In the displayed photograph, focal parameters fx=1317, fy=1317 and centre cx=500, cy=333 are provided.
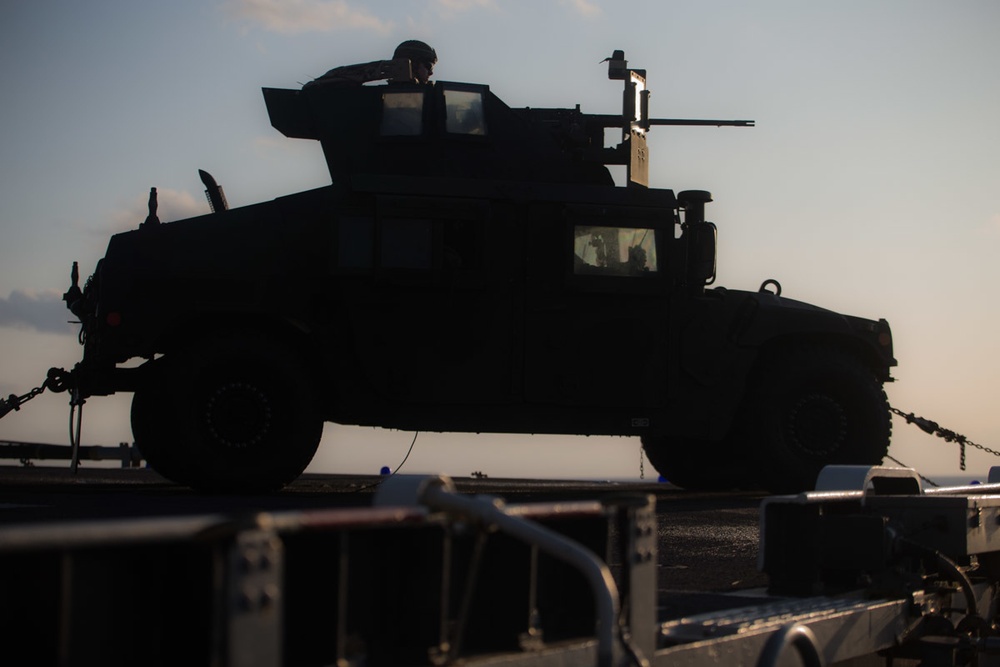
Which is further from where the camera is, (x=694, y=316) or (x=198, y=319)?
(x=694, y=316)

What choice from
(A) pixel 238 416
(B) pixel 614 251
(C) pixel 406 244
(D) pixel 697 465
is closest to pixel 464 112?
(C) pixel 406 244

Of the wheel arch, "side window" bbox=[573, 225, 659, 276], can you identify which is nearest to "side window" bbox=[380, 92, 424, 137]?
"side window" bbox=[573, 225, 659, 276]

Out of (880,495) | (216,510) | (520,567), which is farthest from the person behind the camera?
(216,510)

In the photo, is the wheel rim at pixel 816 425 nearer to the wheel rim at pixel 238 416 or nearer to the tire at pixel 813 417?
the tire at pixel 813 417

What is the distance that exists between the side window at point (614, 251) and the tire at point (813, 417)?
1387 millimetres

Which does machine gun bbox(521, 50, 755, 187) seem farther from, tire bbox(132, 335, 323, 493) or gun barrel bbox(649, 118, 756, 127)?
tire bbox(132, 335, 323, 493)

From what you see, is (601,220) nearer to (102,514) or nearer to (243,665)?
(102,514)

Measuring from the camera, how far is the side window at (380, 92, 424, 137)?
10.4m

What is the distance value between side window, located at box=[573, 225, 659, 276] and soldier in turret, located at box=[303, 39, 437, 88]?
198cm

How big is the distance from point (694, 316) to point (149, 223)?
4231mm

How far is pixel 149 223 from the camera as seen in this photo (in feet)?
32.5

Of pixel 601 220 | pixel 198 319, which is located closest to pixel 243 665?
pixel 198 319

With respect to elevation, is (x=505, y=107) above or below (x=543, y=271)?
above

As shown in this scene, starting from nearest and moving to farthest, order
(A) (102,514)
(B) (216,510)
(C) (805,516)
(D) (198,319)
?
(C) (805,516), (A) (102,514), (B) (216,510), (D) (198,319)
